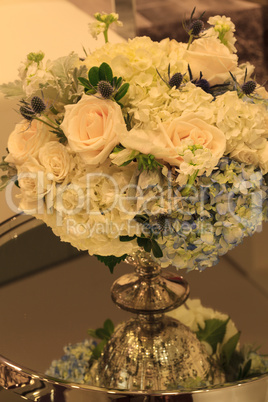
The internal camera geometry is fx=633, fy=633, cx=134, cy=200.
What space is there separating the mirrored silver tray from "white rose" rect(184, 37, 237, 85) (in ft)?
1.49

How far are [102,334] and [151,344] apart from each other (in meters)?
0.11

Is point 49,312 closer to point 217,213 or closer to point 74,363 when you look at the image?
point 74,363

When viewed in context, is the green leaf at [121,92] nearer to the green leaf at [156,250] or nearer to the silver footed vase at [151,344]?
the green leaf at [156,250]

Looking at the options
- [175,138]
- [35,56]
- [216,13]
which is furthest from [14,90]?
[216,13]

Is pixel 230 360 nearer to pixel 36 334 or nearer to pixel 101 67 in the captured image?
pixel 36 334

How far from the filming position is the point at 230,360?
1071mm

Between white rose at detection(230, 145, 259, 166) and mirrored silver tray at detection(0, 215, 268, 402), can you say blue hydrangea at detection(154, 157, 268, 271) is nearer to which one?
white rose at detection(230, 145, 259, 166)

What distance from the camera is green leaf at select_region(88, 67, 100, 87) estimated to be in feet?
2.83

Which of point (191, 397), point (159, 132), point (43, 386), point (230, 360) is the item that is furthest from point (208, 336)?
point (159, 132)

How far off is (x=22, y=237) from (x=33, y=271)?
0.15 meters

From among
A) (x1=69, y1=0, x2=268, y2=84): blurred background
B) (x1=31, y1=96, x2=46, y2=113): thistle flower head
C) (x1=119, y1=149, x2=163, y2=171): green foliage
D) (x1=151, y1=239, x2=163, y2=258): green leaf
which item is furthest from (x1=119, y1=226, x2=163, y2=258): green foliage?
(x1=69, y1=0, x2=268, y2=84): blurred background

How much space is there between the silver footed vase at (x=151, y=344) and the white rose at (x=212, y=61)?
0.31 metres

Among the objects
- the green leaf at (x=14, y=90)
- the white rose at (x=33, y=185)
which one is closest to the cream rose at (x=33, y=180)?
the white rose at (x=33, y=185)

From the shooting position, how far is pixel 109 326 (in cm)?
116
